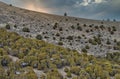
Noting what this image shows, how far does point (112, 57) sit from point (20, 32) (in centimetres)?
1339

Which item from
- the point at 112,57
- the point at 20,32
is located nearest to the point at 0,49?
the point at 20,32

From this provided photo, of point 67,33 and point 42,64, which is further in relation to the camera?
point 67,33

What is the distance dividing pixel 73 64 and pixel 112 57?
483 inches

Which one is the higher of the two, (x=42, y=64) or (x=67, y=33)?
(x=67, y=33)

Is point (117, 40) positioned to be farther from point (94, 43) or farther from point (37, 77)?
point (37, 77)

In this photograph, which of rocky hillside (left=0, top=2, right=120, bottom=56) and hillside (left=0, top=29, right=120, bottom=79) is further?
rocky hillside (left=0, top=2, right=120, bottom=56)

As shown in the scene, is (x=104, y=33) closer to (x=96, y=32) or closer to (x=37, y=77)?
(x=96, y=32)

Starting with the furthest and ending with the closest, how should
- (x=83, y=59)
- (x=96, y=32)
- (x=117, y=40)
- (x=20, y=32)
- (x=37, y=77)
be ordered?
1. (x=96, y=32)
2. (x=117, y=40)
3. (x=20, y=32)
4. (x=83, y=59)
5. (x=37, y=77)

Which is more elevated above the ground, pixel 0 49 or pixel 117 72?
pixel 0 49

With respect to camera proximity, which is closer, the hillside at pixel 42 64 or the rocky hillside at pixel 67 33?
the hillside at pixel 42 64

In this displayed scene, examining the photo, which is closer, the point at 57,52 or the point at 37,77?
the point at 37,77

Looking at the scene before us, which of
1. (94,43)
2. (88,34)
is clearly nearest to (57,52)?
(94,43)

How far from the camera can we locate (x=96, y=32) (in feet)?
160

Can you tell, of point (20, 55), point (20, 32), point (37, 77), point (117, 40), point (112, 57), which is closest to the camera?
point (37, 77)
